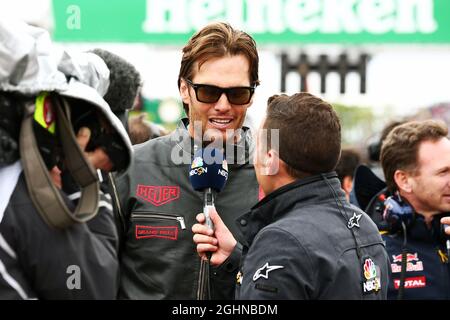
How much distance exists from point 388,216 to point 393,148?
509 mm

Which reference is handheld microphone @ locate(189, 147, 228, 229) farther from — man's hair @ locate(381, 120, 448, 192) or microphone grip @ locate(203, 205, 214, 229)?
man's hair @ locate(381, 120, 448, 192)

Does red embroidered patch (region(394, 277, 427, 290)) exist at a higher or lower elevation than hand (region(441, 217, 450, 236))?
lower

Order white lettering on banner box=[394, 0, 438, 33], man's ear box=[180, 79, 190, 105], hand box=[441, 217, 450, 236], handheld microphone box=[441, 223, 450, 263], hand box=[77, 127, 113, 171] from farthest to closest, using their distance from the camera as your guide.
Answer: white lettering on banner box=[394, 0, 438, 33]
handheld microphone box=[441, 223, 450, 263]
hand box=[441, 217, 450, 236]
man's ear box=[180, 79, 190, 105]
hand box=[77, 127, 113, 171]

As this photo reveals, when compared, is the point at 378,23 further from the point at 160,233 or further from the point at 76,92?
the point at 76,92

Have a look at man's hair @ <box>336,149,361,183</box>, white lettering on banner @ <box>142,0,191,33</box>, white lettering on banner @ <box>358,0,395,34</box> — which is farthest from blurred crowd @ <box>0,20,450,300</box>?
white lettering on banner @ <box>142,0,191,33</box>

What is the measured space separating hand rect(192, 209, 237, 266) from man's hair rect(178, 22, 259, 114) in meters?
0.81

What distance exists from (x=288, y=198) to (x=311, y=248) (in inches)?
11.4

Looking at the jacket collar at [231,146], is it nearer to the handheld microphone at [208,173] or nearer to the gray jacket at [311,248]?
the handheld microphone at [208,173]

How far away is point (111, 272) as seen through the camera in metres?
2.55

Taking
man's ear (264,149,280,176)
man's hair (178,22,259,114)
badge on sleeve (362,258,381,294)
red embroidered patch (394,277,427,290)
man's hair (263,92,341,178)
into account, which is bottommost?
red embroidered patch (394,277,427,290)

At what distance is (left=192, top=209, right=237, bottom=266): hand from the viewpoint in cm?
305

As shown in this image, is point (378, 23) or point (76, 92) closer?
point (76, 92)

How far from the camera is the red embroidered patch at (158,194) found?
3.43 meters

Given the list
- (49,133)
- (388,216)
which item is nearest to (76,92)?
(49,133)
